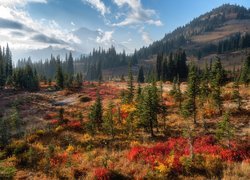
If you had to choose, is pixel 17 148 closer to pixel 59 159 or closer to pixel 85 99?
pixel 59 159

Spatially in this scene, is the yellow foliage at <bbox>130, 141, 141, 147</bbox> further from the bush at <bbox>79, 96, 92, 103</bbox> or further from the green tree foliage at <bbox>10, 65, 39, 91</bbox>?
the green tree foliage at <bbox>10, 65, 39, 91</bbox>

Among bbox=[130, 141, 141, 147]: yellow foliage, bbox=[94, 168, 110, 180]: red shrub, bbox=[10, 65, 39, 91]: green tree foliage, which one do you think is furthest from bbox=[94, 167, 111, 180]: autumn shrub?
bbox=[10, 65, 39, 91]: green tree foliage

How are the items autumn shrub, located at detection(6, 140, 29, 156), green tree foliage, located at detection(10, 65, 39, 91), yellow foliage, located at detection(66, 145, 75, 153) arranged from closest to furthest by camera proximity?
1. yellow foliage, located at detection(66, 145, 75, 153)
2. autumn shrub, located at detection(6, 140, 29, 156)
3. green tree foliage, located at detection(10, 65, 39, 91)

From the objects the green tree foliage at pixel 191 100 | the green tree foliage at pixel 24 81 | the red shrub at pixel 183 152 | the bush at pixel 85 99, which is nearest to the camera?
the red shrub at pixel 183 152

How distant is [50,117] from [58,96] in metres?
26.9

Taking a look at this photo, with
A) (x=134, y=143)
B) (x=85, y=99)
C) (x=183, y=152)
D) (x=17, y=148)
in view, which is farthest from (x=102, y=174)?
(x=85, y=99)

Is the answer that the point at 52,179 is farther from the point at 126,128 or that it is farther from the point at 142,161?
the point at 126,128

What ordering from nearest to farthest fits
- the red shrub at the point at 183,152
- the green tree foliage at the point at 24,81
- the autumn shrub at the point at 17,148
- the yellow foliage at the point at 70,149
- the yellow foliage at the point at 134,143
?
the red shrub at the point at 183,152
the yellow foliage at the point at 70,149
the yellow foliage at the point at 134,143
the autumn shrub at the point at 17,148
the green tree foliage at the point at 24,81

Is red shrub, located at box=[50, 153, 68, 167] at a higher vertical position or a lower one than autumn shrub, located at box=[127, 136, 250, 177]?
lower

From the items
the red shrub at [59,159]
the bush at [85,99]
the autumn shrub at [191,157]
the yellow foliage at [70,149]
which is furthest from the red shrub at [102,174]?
the bush at [85,99]

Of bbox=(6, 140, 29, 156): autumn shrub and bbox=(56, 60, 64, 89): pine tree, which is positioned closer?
bbox=(6, 140, 29, 156): autumn shrub

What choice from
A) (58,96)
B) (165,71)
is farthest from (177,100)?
(165,71)

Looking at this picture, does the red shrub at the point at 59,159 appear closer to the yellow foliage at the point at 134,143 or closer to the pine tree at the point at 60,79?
the yellow foliage at the point at 134,143

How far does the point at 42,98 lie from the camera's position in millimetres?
59062
